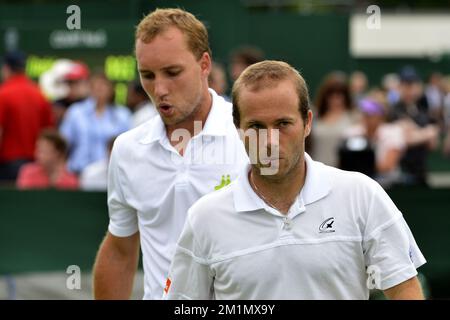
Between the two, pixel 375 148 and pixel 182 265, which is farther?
pixel 375 148

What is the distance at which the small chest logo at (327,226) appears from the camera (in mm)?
3949

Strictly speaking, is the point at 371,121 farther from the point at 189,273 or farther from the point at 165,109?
the point at 189,273

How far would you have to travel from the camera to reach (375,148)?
483 inches

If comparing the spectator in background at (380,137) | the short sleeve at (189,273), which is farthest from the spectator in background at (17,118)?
the short sleeve at (189,273)

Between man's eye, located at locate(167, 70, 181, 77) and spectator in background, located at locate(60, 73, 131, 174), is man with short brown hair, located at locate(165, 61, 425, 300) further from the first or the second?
spectator in background, located at locate(60, 73, 131, 174)

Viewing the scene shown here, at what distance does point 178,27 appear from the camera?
205 inches

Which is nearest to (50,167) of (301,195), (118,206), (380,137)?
(380,137)

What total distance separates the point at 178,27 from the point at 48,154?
251 inches

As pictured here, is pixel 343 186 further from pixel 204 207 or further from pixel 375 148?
pixel 375 148

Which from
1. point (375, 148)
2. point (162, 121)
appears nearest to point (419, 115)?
point (375, 148)

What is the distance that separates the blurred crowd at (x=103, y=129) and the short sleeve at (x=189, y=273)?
5.68 meters

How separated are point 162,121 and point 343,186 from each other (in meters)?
1.58
